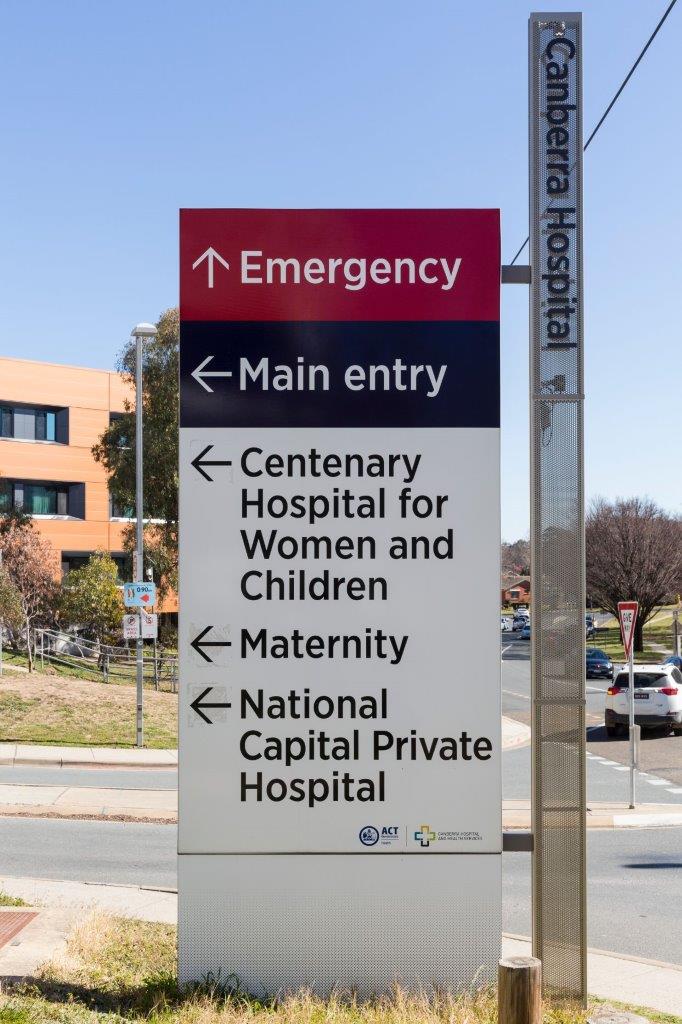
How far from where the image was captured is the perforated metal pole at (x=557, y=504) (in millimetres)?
6281

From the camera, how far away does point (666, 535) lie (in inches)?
2549

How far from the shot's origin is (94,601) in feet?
139

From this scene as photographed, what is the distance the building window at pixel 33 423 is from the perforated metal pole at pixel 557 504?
158 feet

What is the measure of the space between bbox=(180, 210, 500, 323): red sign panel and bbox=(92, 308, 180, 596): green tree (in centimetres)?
3167

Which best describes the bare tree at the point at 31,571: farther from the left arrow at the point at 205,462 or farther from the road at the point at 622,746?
the left arrow at the point at 205,462

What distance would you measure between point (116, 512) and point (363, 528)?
50.1 m

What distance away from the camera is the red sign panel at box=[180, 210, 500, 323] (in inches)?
258

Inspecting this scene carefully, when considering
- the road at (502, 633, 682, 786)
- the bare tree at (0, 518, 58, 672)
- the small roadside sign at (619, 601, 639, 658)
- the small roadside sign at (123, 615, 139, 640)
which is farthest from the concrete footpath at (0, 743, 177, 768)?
the bare tree at (0, 518, 58, 672)

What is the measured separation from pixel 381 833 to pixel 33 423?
4936 cm

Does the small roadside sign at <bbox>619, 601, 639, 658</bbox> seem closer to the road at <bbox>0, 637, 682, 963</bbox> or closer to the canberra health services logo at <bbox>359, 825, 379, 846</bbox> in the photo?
the road at <bbox>0, 637, 682, 963</bbox>

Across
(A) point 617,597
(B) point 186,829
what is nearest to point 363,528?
(B) point 186,829

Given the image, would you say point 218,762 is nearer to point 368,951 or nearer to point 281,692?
point 281,692

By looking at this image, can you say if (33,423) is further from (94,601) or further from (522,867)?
(522,867)

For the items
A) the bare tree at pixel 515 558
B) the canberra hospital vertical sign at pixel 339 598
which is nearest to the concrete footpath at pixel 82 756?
the canberra hospital vertical sign at pixel 339 598
